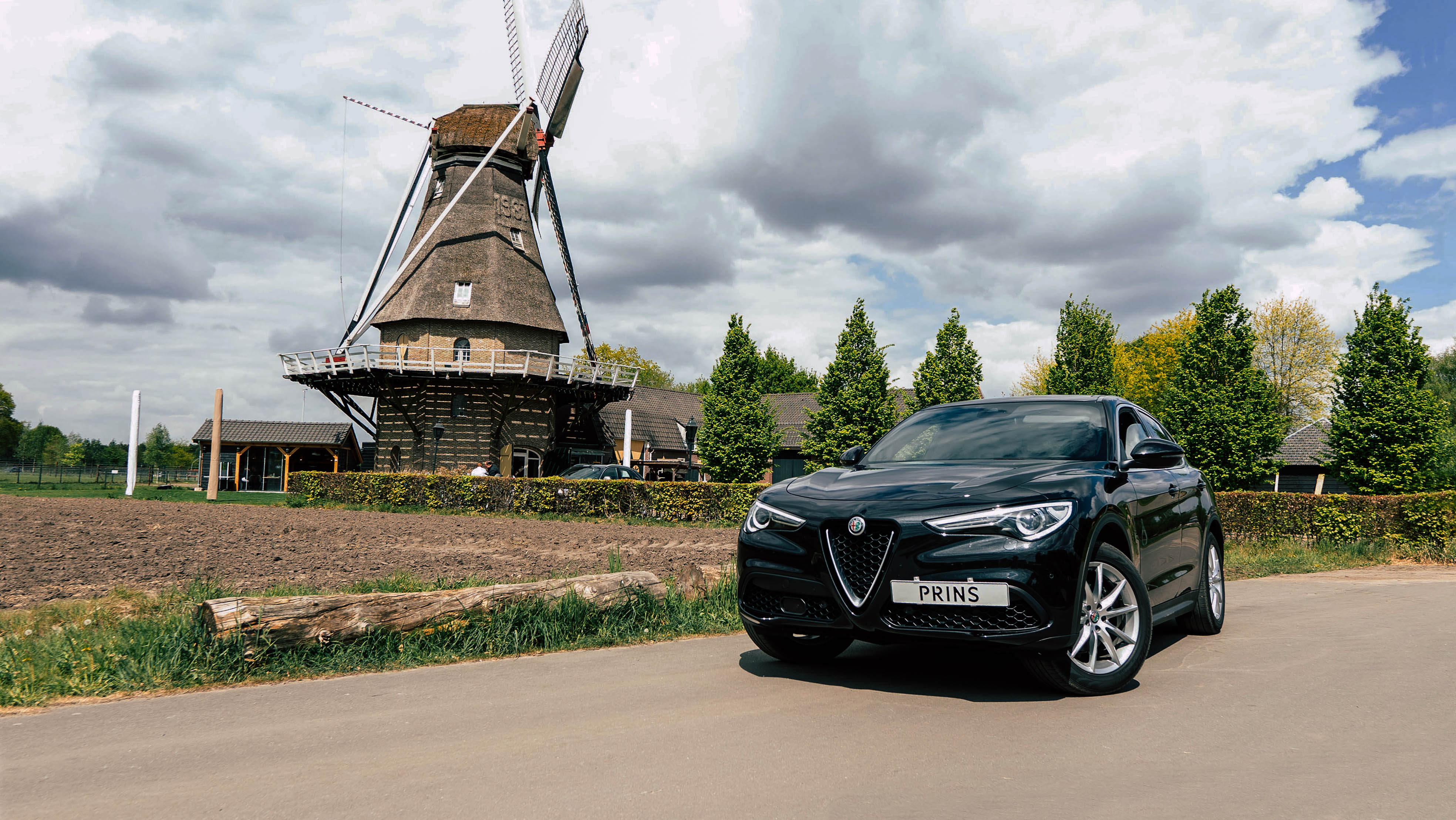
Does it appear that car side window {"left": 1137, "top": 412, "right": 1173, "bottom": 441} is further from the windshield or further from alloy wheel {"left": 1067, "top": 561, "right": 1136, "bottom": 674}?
alloy wheel {"left": 1067, "top": 561, "right": 1136, "bottom": 674}

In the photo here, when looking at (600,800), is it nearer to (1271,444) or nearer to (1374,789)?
(1374,789)

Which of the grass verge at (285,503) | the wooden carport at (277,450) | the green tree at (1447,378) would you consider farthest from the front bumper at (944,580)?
the wooden carport at (277,450)

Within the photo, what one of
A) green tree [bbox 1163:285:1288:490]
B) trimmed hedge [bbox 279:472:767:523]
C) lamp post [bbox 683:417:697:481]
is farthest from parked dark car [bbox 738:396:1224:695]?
lamp post [bbox 683:417:697:481]

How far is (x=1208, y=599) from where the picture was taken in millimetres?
6523

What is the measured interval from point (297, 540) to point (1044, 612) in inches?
528

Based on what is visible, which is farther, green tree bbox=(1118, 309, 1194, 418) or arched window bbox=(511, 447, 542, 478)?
green tree bbox=(1118, 309, 1194, 418)

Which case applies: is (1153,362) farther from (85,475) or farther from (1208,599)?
(85,475)

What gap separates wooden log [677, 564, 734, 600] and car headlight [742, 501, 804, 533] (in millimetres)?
2642

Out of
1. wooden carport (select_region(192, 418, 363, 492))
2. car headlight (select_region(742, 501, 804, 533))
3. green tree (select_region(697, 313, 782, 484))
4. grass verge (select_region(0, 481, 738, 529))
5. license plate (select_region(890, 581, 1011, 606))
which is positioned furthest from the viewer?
wooden carport (select_region(192, 418, 363, 492))

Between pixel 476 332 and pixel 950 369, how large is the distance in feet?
63.0

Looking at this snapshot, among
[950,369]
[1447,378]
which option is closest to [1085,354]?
[950,369]

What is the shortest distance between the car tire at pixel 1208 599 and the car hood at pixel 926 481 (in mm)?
2265

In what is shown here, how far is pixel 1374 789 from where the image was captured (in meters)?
3.12

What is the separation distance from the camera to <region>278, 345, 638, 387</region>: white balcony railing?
32.7m
